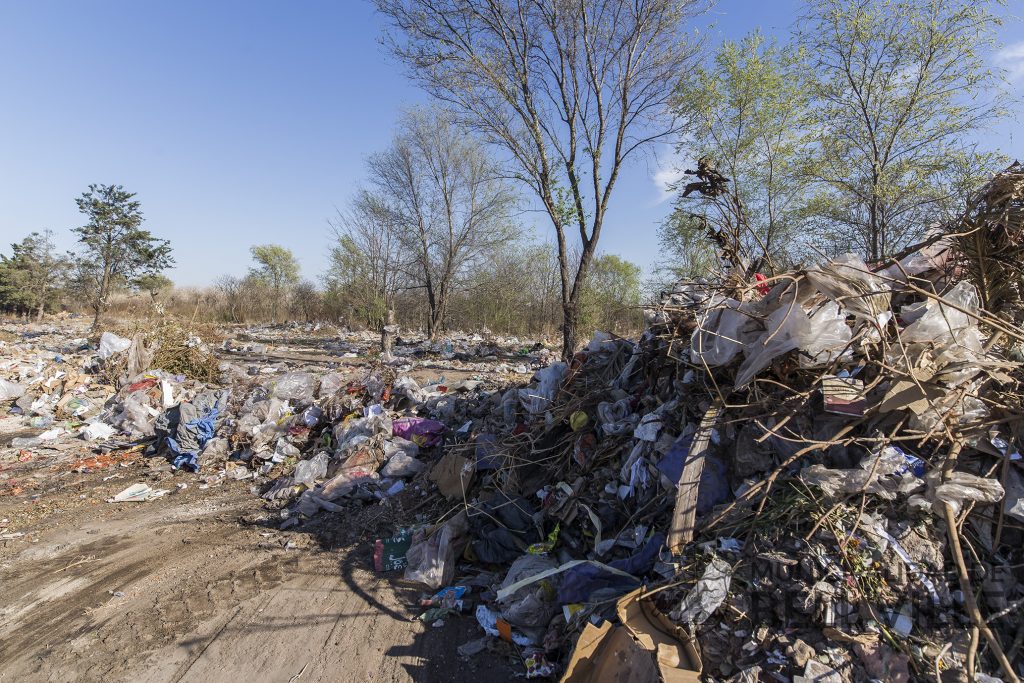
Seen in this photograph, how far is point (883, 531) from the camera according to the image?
2.14m

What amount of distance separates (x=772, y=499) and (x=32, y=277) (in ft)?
97.6

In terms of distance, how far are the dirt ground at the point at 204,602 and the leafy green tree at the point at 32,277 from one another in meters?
23.9

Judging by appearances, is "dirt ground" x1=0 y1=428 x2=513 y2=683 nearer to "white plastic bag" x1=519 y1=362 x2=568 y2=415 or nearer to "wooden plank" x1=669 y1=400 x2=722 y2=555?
"wooden plank" x1=669 y1=400 x2=722 y2=555

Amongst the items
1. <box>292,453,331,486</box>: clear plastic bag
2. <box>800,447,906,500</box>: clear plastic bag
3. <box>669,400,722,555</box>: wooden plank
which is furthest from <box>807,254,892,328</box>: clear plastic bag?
<box>292,453,331,486</box>: clear plastic bag

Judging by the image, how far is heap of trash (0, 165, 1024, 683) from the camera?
2.00 meters

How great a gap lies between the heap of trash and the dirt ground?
7.6 inches

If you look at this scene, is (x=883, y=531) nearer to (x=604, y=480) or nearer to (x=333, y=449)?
(x=604, y=480)

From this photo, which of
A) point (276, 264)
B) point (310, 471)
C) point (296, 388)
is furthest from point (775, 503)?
point (276, 264)

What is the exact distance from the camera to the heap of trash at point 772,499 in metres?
2.00

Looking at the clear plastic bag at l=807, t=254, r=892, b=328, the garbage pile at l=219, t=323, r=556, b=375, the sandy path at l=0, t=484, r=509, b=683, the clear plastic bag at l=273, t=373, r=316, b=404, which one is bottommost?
the sandy path at l=0, t=484, r=509, b=683

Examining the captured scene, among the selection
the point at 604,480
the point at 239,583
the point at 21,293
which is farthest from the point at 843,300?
the point at 21,293

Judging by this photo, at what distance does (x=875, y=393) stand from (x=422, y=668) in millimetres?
2674

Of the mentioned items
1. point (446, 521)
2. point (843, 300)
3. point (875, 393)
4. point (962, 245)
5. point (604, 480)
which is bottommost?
point (446, 521)

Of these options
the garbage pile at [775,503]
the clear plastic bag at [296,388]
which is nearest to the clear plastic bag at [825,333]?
the garbage pile at [775,503]
